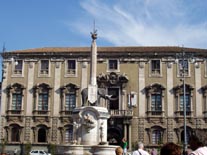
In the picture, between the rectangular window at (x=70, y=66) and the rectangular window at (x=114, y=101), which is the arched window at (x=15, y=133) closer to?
the rectangular window at (x=70, y=66)

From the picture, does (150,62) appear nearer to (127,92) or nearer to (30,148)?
(127,92)

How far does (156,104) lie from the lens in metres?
41.0

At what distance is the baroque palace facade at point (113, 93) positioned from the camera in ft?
133

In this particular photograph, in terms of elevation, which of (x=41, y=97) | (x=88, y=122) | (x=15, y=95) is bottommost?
(x=88, y=122)

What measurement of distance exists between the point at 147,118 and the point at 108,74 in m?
6.26

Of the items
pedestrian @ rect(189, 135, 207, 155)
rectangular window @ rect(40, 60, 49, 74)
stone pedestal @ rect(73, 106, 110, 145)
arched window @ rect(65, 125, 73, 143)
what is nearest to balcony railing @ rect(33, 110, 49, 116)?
arched window @ rect(65, 125, 73, 143)

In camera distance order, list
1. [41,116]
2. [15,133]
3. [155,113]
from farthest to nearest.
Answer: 1. [15,133]
2. [41,116]
3. [155,113]

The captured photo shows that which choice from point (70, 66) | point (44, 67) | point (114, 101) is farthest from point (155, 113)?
point (44, 67)

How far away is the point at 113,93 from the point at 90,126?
21.0 meters

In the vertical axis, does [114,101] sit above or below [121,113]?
above

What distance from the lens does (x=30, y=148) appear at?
131 feet

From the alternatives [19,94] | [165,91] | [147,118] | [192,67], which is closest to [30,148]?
[19,94]

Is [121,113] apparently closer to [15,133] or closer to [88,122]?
[15,133]

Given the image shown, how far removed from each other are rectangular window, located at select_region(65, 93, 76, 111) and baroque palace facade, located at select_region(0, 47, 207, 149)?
0.35 feet
